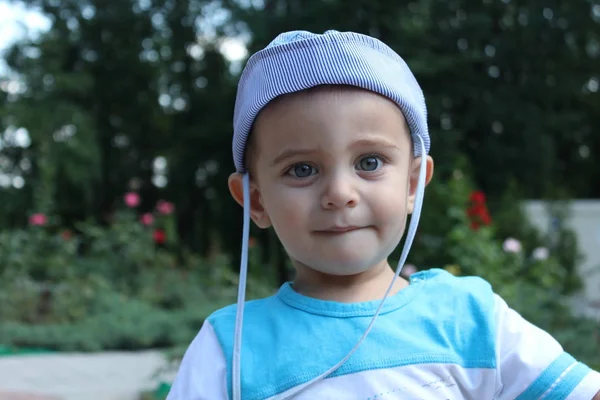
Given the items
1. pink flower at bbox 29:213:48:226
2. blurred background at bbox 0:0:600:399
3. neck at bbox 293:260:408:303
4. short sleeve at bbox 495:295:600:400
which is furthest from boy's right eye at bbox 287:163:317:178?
pink flower at bbox 29:213:48:226

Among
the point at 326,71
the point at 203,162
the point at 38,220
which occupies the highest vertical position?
the point at 326,71

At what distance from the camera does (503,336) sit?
51.5 inches

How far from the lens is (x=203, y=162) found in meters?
12.3

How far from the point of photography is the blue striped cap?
1.24 meters

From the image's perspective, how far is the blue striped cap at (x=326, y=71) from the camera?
1.24m

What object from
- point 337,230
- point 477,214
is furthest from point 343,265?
point 477,214

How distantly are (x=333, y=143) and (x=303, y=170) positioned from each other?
78 mm

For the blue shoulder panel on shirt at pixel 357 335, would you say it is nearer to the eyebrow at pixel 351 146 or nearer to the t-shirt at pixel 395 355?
the t-shirt at pixel 395 355

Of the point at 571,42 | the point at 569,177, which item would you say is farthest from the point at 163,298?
the point at 569,177

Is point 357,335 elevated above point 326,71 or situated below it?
below

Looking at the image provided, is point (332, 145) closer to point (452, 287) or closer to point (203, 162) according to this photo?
point (452, 287)

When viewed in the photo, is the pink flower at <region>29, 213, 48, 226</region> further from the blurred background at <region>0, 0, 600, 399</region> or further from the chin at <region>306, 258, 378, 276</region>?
the chin at <region>306, 258, 378, 276</region>

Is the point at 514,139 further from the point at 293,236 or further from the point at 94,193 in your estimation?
the point at 293,236

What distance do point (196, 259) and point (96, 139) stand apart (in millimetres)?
4907
